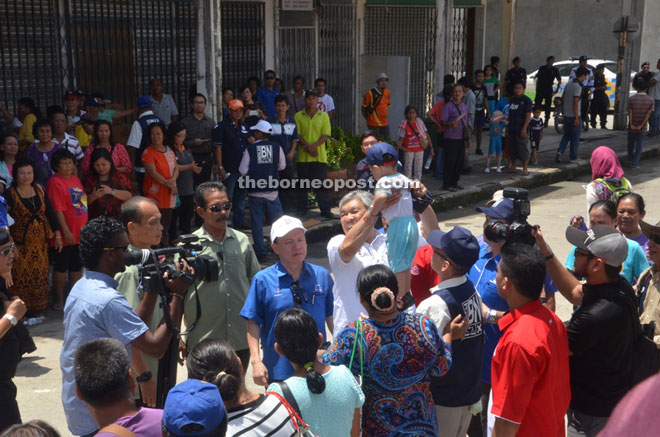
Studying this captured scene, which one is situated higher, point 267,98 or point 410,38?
point 410,38

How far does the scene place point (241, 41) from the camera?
45.0 ft

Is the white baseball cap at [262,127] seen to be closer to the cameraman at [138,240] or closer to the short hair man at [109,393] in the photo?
the cameraman at [138,240]

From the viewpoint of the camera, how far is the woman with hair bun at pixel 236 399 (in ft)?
9.45

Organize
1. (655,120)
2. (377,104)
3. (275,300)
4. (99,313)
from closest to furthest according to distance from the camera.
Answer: (99,313) < (275,300) < (377,104) < (655,120)

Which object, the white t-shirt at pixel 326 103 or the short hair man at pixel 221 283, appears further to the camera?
the white t-shirt at pixel 326 103

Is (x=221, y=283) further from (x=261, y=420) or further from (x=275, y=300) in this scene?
(x=261, y=420)

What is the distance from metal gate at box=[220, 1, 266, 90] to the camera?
44.1ft

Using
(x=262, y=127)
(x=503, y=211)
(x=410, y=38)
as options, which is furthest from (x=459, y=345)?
(x=410, y=38)

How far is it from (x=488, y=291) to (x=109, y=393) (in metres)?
2.41

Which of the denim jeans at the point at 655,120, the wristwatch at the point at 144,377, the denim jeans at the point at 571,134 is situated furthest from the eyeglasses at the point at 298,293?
the denim jeans at the point at 655,120

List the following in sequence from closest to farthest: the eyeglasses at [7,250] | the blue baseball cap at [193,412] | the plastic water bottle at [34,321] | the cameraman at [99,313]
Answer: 1. the blue baseball cap at [193,412]
2. the cameraman at [99,313]
3. the eyeglasses at [7,250]
4. the plastic water bottle at [34,321]

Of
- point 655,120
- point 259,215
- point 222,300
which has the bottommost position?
point 259,215

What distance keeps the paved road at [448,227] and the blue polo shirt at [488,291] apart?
97.8 inches

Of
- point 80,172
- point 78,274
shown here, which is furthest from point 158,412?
point 80,172
